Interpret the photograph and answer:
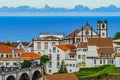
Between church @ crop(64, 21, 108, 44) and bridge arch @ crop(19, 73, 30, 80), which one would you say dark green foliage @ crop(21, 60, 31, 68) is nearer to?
bridge arch @ crop(19, 73, 30, 80)

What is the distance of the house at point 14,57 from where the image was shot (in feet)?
288

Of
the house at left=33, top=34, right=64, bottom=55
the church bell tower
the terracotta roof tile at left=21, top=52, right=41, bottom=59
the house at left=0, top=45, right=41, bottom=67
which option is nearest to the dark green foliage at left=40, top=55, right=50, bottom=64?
the house at left=0, top=45, right=41, bottom=67

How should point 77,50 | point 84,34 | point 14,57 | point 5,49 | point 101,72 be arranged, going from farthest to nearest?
point 84,34 → point 5,49 → point 14,57 → point 77,50 → point 101,72

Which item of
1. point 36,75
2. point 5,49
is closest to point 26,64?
point 36,75

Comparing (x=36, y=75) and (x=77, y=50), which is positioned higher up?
(x=77, y=50)

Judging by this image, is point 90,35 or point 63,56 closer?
point 63,56

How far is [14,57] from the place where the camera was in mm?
89375

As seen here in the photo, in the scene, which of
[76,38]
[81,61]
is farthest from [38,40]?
[81,61]

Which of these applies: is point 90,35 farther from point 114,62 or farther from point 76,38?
point 114,62

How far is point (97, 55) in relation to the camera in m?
83.6

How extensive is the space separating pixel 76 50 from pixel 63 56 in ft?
6.56

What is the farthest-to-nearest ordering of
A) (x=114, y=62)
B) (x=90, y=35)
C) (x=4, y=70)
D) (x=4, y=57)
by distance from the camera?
(x=90, y=35) < (x=4, y=57) < (x=114, y=62) < (x=4, y=70)

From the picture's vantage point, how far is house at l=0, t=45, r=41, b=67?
87875mm

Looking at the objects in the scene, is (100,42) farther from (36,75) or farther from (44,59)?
(36,75)
